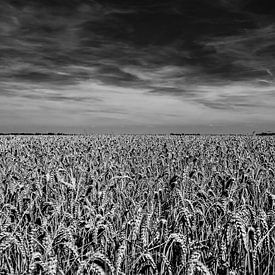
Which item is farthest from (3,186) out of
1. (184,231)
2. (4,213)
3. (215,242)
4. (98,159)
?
(98,159)

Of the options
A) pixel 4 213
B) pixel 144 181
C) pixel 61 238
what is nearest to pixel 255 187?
pixel 144 181

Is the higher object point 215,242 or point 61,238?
point 61,238

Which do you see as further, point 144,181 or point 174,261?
point 144,181

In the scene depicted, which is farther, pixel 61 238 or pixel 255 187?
pixel 255 187

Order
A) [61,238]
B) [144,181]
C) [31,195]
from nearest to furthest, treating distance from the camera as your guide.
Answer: [61,238] → [31,195] → [144,181]

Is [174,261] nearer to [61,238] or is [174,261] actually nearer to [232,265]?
[232,265]

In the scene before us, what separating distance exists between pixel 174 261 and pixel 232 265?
0.57 metres

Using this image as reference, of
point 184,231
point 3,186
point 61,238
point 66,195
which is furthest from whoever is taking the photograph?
point 3,186

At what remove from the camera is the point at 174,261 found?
4051 millimetres

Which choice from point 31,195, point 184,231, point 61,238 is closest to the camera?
point 61,238

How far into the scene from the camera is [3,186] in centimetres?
727

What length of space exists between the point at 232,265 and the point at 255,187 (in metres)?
3.85

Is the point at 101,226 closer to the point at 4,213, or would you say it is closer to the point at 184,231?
the point at 184,231

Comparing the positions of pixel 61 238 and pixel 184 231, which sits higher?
pixel 61 238
